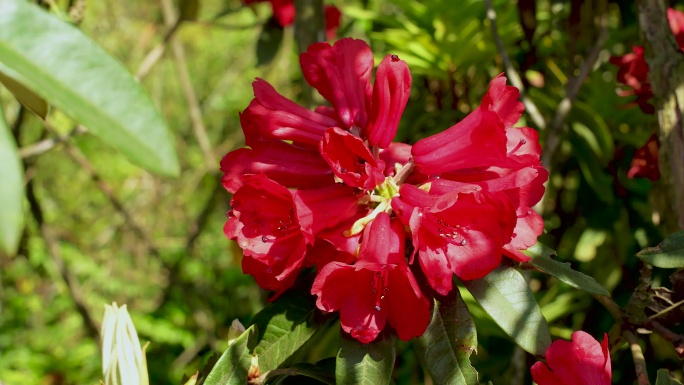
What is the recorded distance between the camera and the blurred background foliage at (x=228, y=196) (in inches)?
67.5

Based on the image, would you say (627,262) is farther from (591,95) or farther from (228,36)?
(228,36)

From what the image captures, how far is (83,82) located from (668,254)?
2.48ft

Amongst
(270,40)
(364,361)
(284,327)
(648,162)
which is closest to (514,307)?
(364,361)

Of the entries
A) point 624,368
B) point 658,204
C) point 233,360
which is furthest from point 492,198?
point 624,368

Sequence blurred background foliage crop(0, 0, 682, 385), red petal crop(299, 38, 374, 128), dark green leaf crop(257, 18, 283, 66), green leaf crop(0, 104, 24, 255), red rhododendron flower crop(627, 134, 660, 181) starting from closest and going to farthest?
green leaf crop(0, 104, 24, 255), red petal crop(299, 38, 374, 128), red rhododendron flower crop(627, 134, 660, 181), blurred background foliage crop(0, 0, 682, 385), dark green leaf crop(257, 18, 283, 66)

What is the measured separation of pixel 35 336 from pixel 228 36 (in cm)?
234

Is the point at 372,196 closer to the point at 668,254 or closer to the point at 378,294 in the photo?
the point at 378,294

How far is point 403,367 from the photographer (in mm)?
2180

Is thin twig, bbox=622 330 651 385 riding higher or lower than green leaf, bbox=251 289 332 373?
lower

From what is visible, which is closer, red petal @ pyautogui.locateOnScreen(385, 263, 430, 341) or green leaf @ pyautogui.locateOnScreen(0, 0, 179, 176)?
green leaf @ pyautogui.locateOnScreen(0, 0, 179, 176)

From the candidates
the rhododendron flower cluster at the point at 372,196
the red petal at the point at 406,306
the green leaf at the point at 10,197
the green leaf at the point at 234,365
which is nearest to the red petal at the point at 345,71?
the rhododendron flower cluster at the point at 372,196

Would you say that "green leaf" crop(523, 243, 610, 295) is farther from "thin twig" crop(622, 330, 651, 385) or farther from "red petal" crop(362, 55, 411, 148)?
"red petal" crop(362, 55, 411, 148)

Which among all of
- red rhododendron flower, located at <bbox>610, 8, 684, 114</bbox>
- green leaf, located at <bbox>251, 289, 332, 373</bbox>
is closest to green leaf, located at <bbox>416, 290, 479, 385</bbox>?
→ green leaf, located at <bbox>251, 289, 332, 373</bbox>

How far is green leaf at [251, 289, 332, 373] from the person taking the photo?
3.22 feet
